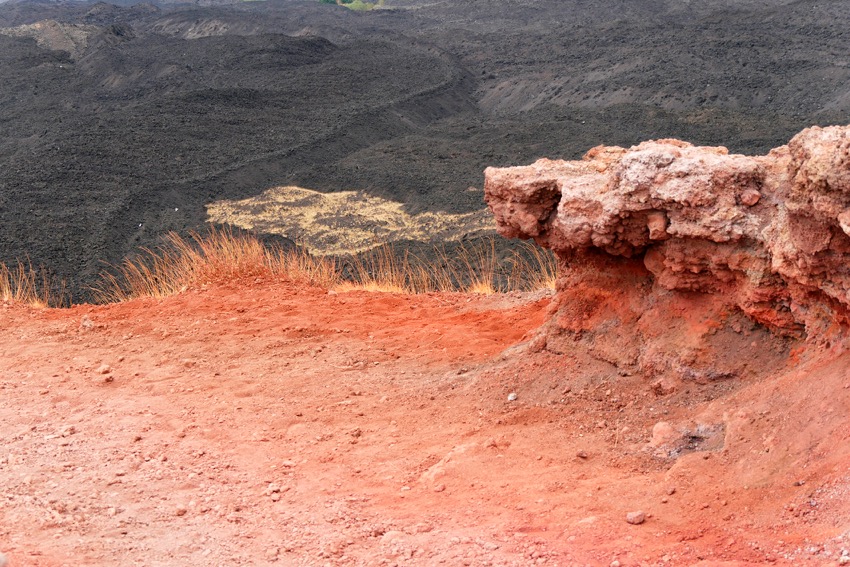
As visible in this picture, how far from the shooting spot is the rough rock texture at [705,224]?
11.6 feet

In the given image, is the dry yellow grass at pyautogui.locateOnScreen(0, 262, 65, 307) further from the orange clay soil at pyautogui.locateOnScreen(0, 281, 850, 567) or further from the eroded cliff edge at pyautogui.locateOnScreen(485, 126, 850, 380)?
the eroded cliff edge at pyautogui.locateOnScreen(485, 126, 850, 380)

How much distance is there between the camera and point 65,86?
30016 mm

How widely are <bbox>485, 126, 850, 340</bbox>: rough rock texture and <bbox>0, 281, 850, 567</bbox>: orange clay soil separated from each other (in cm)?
22

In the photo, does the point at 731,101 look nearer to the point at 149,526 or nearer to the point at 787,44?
the point at 787,44

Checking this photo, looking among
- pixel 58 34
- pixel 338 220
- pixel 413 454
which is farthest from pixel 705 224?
pixel 58 34

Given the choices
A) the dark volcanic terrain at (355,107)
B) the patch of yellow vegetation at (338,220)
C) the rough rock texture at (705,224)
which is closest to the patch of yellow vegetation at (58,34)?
the dark volcanic terrain at (355,107)

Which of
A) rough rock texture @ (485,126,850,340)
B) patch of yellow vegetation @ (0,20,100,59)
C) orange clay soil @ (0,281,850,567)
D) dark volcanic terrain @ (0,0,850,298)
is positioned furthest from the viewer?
patch of yellow vegetation @ (0,20,100,59)

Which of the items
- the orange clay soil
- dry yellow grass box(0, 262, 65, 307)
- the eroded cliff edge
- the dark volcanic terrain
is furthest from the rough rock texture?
the dark volcanic terrain

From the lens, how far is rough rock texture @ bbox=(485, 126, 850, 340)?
139 inches

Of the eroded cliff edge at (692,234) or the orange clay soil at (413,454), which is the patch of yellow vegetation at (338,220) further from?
the eroded cliff edge at (692,234)

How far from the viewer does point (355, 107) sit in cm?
2603

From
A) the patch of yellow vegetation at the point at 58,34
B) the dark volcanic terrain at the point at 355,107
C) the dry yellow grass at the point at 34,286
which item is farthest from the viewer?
the patch of yellow vegetation at the point at 58,34

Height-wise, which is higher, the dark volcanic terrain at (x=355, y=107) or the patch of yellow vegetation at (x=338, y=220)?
the dark volcanic terrain at (x=355, y=107)

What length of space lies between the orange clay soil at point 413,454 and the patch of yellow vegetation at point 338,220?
9.46 m
